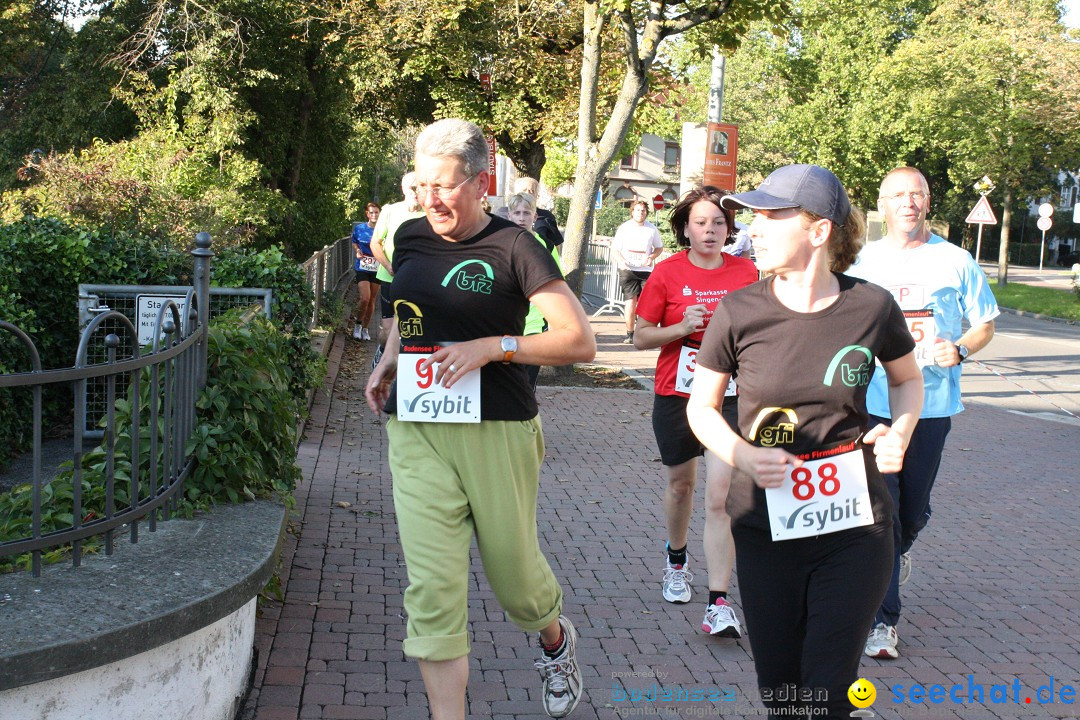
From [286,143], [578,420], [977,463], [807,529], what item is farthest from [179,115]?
[807,529]

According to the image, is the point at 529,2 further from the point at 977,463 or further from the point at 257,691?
the point at 257,691

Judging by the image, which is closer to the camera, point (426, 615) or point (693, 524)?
point (426, 615)

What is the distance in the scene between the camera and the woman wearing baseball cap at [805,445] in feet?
10.0

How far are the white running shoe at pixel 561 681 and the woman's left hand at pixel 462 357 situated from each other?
1077 millimetres

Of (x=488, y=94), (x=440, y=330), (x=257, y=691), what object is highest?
(x=488, y=94)

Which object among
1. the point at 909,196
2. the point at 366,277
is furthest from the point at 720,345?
the point at 366,277

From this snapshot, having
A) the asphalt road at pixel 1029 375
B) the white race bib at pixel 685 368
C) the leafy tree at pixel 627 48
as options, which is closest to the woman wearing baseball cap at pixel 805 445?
the white race bib at pixel 685 368

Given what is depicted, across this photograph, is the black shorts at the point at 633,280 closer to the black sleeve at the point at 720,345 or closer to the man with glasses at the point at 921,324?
the man with glasses at the point at 921,324

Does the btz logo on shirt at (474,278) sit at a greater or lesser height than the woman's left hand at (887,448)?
greater

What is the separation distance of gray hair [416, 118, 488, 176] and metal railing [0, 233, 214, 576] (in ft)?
3.79

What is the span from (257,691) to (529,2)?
15984 mm

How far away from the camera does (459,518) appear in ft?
11.6

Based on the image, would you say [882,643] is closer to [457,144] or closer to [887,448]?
[887,448]

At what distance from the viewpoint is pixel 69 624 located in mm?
2992
